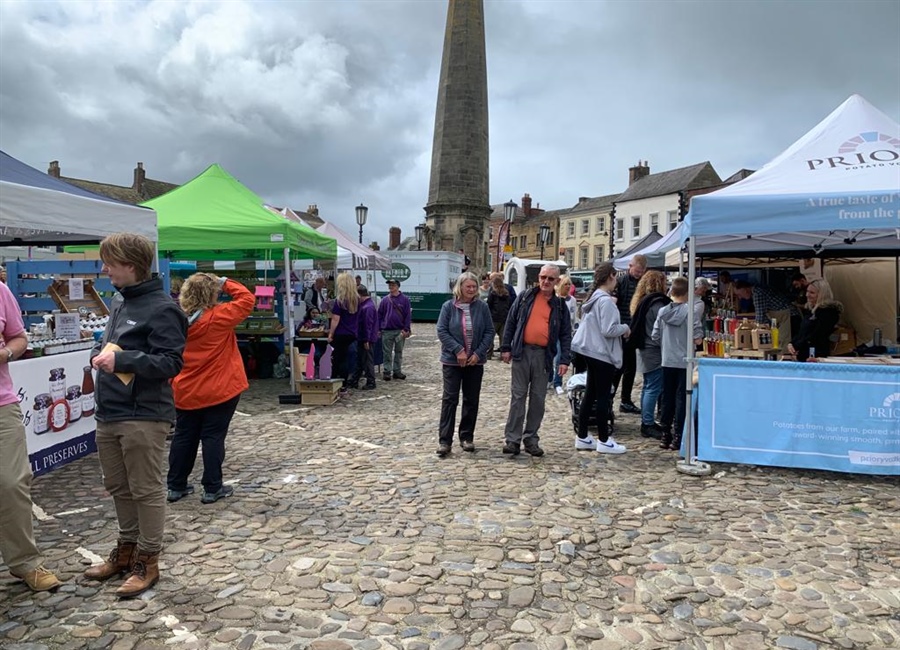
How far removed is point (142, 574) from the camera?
3.35m

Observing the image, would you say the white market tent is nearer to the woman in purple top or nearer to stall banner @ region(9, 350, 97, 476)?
the woman in purple top

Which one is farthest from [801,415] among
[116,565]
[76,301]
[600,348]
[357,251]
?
[357,251]

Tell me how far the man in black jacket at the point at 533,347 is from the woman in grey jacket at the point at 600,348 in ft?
0.71

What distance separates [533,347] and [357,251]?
11.0m

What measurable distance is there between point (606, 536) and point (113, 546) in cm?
322

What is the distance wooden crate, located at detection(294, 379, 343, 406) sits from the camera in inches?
341

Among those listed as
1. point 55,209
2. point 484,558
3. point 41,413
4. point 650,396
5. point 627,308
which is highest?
point 55,209

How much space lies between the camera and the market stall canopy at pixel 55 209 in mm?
4863

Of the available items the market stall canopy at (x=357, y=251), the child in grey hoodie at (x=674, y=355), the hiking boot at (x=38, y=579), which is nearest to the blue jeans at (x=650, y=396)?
the child in grey hoodie at (x=674, y=355)

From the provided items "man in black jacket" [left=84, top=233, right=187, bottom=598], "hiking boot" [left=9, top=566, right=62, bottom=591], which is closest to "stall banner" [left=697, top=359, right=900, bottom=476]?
"man in black jacket" [left=84, top=233, right=187, bottom=598]

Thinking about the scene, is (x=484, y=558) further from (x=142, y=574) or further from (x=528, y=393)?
(x=528, y=393)

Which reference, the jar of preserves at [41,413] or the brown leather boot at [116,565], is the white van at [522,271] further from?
the brown leather boot at [116,565]

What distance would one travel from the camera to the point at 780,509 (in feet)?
15.6

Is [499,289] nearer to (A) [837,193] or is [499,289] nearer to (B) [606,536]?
(A) [837,193]
